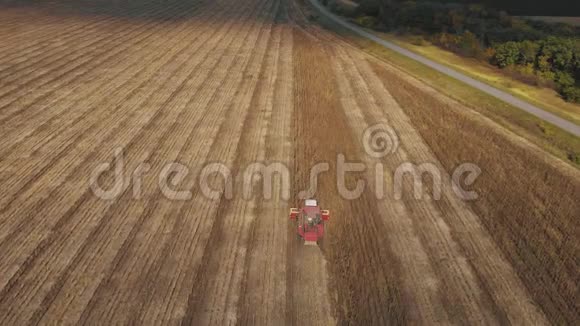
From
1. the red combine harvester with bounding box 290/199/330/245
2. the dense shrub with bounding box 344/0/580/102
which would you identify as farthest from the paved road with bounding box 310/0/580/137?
the red combine harvester with bounding box 290/199/330/245

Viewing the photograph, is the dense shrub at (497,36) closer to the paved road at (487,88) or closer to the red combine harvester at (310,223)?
the paved road at (487,88)

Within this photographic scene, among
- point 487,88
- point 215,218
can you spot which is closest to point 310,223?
point 215,218

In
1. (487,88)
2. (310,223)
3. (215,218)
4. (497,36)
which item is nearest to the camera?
(310,223)

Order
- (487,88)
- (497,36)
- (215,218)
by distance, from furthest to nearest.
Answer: (497,36) → (487,88) → (215,218)

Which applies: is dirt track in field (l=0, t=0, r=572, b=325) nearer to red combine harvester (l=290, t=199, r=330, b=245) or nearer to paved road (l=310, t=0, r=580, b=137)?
red combine harvester (l=290, t=199, r=330, b=245)

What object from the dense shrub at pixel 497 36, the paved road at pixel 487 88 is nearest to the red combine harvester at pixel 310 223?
the paved road at pixel 487 88

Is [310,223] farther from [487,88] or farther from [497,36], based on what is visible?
[497,36]

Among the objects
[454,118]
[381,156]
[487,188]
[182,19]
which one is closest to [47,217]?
[381,156]
